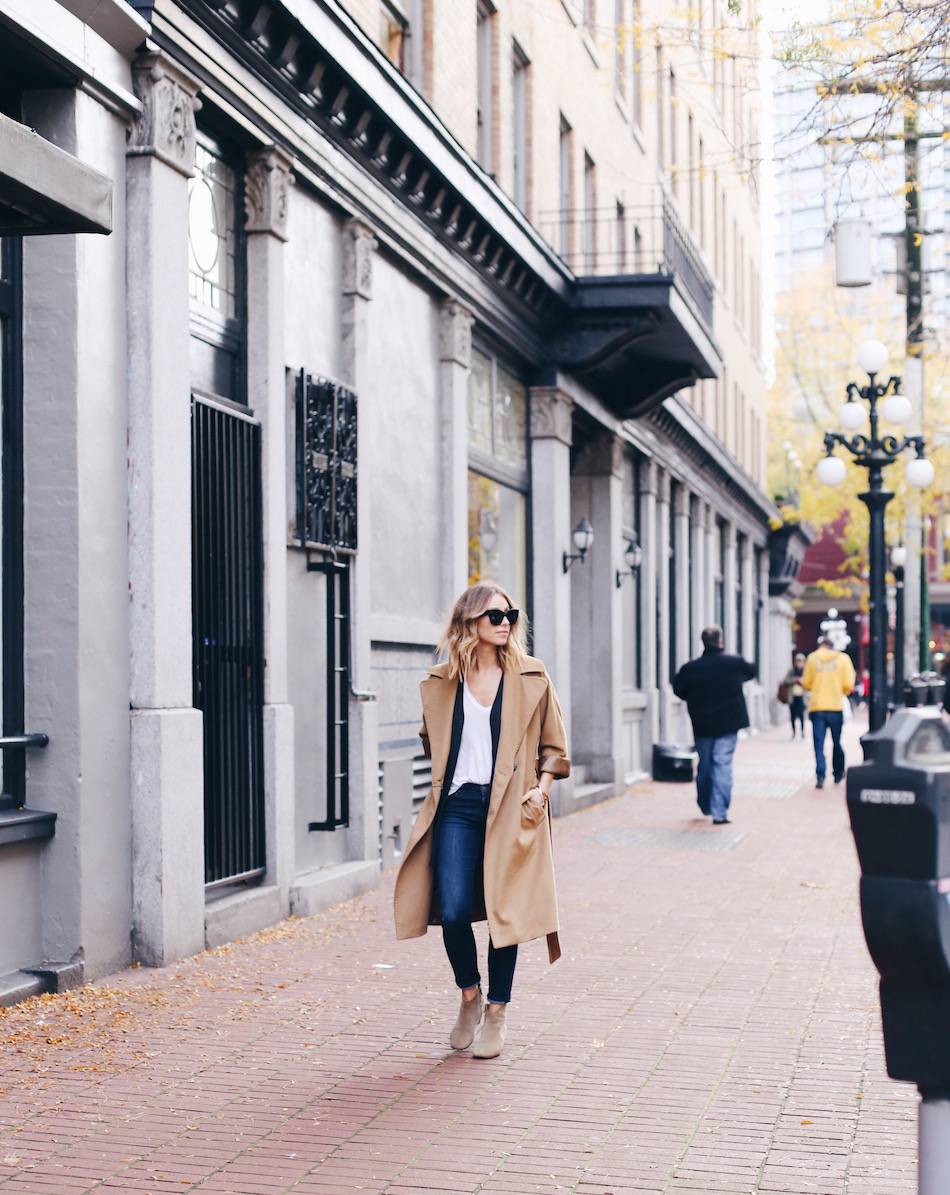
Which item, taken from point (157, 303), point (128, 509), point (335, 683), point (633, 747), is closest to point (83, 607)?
point (128, 509)

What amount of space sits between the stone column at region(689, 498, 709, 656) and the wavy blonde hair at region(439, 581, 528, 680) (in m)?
23.8

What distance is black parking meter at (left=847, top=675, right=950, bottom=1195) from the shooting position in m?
3.43

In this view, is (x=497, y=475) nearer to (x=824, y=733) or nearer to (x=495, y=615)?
(x=824, y=733)

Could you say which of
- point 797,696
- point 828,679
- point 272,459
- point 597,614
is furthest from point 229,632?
point 797,696

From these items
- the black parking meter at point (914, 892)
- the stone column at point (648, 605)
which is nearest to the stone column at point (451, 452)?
the stone column at point (648, 605)

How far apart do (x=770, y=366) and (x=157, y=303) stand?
39095 mm

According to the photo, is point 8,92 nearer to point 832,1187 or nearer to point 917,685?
point 832,1187

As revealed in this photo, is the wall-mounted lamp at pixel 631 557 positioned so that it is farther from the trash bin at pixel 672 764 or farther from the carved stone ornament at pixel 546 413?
the carved stone ornament at pixel 546 413

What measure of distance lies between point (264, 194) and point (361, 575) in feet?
9.65

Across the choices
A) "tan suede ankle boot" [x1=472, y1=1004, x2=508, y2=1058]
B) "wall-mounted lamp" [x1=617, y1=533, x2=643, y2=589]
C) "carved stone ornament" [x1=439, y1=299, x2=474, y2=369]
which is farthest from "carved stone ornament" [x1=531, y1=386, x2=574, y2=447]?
"tan suede ankle boot" [x1=472, y1=1004, x2=508, y2=1058]

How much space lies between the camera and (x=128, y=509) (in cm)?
908

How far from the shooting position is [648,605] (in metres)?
25.1

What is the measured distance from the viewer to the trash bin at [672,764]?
24062 millimetres

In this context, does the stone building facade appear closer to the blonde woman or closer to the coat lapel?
the blonde woman
